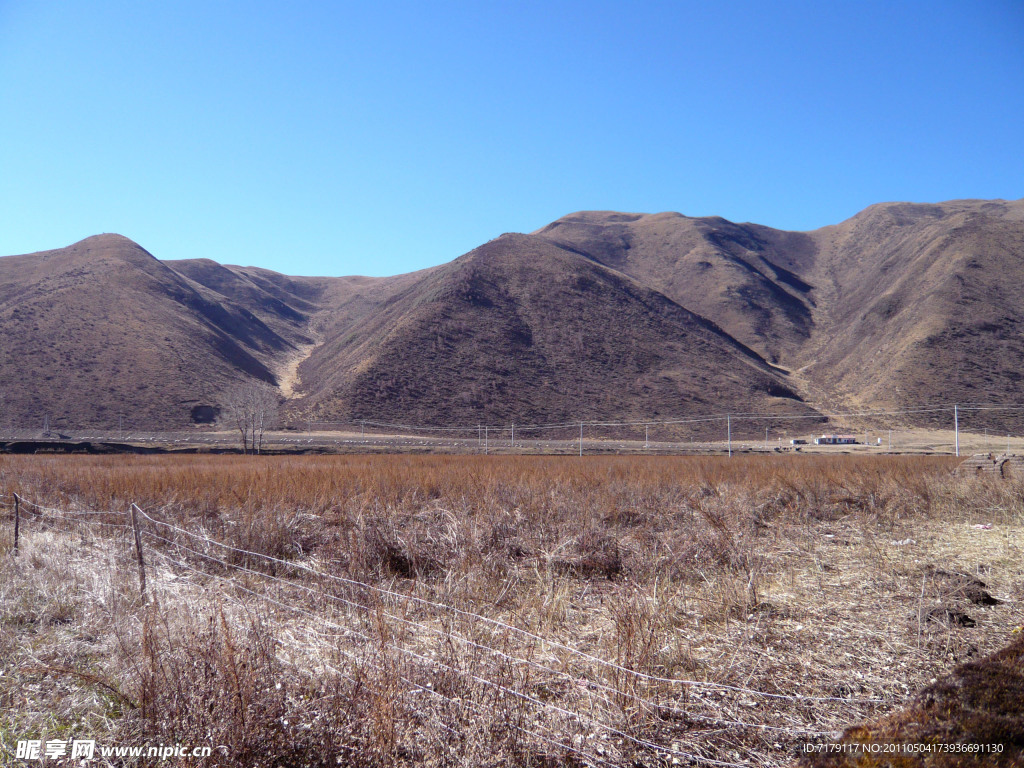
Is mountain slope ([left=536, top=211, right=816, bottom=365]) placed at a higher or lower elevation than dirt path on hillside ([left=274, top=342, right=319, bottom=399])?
higher

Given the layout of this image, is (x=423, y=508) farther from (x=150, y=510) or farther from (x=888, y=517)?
(x=888, y=517)

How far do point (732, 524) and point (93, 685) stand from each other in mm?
7041

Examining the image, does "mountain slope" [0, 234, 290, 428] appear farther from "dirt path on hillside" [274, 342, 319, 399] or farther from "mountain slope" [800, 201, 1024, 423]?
"mountain slope" [800, 201, 1024, 423]

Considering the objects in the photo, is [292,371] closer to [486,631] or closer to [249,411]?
[249,411]

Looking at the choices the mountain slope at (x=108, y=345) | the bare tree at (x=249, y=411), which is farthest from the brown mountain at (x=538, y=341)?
the bare tree at (x=249, y=411)

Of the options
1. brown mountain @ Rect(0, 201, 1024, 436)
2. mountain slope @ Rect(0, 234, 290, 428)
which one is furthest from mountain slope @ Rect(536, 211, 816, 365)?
mountain slope @ Rect(0, 234, 290, 428)

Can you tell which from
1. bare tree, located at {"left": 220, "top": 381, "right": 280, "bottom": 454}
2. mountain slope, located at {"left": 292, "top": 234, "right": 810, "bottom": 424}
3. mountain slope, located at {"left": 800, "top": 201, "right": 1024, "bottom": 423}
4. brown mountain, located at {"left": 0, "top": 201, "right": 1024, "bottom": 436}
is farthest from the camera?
mountain slope, located at {"left": 800, "top": 201, "right": 1024, "bottom": 423}

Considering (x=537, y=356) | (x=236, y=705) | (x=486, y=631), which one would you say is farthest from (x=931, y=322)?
(x=236, y=705)

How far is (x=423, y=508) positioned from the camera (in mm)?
9281

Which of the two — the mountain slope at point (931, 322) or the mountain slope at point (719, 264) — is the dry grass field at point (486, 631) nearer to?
the mountain slope at point (931, 322)

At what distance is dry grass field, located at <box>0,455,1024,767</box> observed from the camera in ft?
9.16

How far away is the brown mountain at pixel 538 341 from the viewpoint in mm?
55500

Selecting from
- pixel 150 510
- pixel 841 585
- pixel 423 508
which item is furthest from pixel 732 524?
pixel 150 510

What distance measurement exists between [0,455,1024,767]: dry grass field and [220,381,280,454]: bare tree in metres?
36.6
